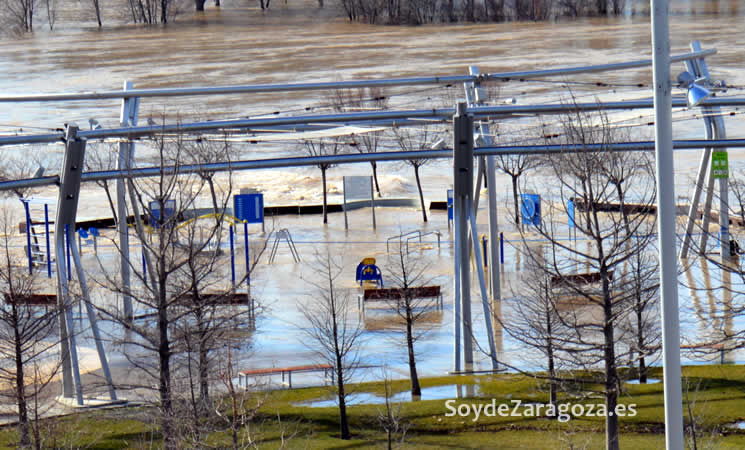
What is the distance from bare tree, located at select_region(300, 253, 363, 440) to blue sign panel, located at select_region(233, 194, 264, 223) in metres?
2.95

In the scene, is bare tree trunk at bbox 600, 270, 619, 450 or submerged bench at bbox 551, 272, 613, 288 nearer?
bare tree trunk at bbox 600, 270, 619, 450

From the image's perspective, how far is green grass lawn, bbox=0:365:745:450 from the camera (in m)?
16.2

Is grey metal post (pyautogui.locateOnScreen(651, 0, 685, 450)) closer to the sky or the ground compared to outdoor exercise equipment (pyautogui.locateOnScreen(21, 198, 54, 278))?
closer to the sky

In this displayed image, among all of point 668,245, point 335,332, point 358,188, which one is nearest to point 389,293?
point 335,332

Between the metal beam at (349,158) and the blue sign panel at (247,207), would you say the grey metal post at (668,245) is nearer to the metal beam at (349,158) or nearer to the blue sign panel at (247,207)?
the metal beam at (349,158)

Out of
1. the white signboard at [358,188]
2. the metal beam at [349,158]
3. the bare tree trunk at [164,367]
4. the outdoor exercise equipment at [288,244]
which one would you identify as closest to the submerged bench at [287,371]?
the metal beam at [349,158]

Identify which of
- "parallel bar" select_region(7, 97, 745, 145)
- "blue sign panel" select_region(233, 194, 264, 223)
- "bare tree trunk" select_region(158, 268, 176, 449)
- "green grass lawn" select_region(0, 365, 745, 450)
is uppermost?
"parallel bar" select_region(7, 97, 745, 145)

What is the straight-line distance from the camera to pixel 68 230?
1966 centimetres

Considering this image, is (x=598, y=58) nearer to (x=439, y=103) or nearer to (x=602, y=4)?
(x=439, y=103)

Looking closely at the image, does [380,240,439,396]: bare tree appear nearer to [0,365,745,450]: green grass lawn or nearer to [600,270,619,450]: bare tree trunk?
[0,365,745,450]: green grass lawn

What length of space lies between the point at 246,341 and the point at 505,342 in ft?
17.0

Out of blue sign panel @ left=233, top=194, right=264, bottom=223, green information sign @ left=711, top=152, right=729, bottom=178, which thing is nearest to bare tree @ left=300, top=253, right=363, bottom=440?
blue sign panel @ left=233, top=194, right=264, bottom=223

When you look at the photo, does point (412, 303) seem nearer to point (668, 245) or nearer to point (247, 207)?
point (247, 207)

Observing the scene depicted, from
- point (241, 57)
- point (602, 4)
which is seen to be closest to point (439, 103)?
point (241, 57)
